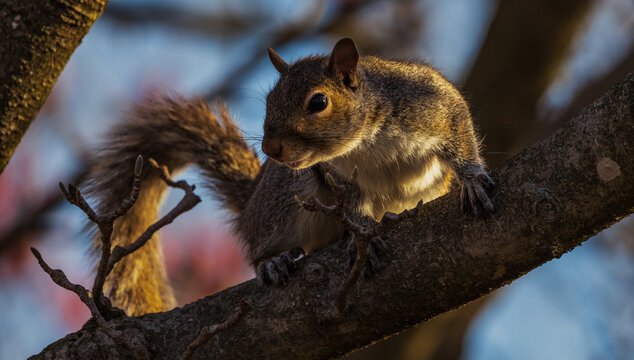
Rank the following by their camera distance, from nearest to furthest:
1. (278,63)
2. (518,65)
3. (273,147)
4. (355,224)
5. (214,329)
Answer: (355,224) → (214,329) → (273,147) → (278,63) → (518,65)

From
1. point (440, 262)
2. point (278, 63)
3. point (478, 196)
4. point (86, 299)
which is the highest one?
point (278, 63)

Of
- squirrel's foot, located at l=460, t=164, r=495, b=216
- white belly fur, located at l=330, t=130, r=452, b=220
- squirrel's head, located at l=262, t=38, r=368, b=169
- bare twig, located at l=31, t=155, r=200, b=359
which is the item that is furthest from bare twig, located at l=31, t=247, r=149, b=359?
white belly fur, located at l=330, t=130, r=452, b=220

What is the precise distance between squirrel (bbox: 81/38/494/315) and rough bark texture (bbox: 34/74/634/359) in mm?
79

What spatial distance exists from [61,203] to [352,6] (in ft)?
7.86

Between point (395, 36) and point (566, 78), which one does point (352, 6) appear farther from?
point (566, 78)

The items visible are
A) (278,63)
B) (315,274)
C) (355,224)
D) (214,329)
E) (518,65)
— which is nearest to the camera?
(355,224)

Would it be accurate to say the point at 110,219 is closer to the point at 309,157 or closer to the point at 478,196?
the point at 309,157

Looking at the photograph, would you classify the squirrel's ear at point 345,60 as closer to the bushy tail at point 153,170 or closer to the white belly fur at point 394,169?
the white belly fur at point 394,169

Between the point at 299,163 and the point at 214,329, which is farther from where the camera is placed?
the point at 299,163

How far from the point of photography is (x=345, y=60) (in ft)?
8.89

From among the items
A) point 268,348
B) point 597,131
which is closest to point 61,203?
point 268,348

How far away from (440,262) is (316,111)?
86cm

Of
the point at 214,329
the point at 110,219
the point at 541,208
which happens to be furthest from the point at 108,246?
the point at 541,208

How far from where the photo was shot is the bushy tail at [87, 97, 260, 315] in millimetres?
3354
